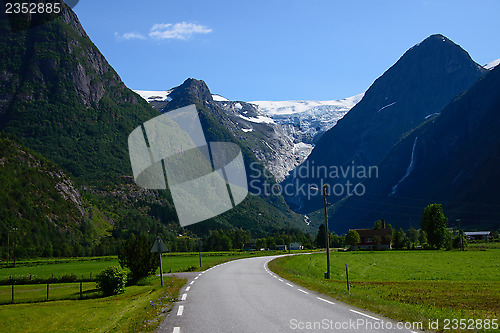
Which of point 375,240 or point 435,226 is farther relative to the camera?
point 375,240

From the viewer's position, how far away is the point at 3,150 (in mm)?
189125

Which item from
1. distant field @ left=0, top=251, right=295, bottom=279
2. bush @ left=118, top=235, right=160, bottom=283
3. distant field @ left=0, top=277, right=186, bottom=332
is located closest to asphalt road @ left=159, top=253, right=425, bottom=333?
distant field @ left=0, top=277, right=186, bottom=332

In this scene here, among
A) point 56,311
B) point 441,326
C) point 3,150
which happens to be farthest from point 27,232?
point 441,326

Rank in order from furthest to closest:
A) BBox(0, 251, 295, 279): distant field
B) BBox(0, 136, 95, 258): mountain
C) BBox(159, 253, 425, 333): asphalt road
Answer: BBox(0, 136, 95, 258): mountain
BBox(0, 251, 295, 279): distant field
BBox(159, 253, 425, 333): asphalt road

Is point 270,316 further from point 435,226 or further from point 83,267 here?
point 435,226

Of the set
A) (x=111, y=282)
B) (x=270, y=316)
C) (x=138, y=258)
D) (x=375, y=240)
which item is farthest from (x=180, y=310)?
(x=375, y=240)

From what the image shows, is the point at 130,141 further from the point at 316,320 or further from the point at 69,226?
the point at 69,226

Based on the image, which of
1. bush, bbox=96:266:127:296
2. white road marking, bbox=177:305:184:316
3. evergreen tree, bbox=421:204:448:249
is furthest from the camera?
evergreen tree, bbox=421:204:448:249

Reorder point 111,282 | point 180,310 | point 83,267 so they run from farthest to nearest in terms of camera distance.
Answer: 1. point 83,267
2. point 111,282
3. point 180,310

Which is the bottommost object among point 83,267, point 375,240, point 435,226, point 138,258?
point 375,240

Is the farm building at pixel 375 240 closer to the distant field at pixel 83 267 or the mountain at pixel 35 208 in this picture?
the distant field at pixel 83 267

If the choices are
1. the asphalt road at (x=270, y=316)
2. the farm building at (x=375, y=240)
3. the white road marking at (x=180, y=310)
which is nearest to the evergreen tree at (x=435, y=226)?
the farm building at (x=375, y=240)

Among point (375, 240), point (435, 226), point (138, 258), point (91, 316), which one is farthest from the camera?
point (375, 240)

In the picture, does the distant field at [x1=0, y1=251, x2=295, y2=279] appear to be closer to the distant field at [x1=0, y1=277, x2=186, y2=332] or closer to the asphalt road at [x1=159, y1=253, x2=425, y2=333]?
the distant field at [x1=0, y1=277, x2=186, y2=332]
